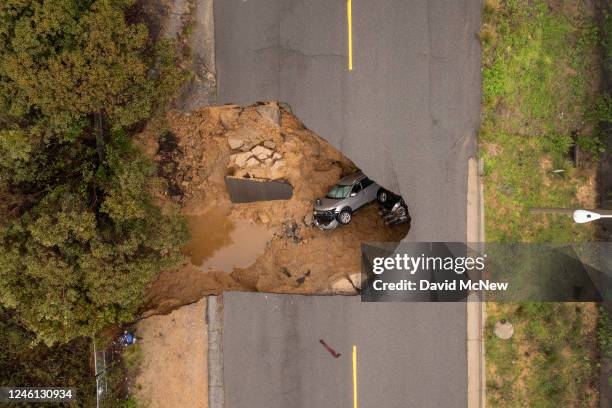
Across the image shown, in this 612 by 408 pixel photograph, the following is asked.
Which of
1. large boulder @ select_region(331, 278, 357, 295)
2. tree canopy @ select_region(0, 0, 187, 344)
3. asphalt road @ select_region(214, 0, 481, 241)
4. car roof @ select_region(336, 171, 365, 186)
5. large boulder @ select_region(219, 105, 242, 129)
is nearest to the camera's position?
tree canopy @ select_region(0, 0, 187, 344)

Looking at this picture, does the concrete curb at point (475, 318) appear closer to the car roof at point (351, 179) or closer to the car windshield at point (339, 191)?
the car roof at point (351, 179)

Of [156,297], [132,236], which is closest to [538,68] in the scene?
[132,236]

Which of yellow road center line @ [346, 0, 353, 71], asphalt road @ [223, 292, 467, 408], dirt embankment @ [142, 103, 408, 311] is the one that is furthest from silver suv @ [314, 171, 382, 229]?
yellow road center line @ [346, 0, 353, 71]

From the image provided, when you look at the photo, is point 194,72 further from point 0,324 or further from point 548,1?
point 548,1

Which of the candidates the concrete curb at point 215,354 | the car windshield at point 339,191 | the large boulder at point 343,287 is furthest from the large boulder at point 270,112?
the concrete curb at point 215,354

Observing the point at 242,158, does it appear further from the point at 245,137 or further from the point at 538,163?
the point at 538,163

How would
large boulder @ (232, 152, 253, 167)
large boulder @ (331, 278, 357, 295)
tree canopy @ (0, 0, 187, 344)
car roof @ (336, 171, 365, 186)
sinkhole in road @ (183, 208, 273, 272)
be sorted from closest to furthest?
tree canopy @ (0, 0, 187, 344)
large boulder @ (331, 278, 357, 295)
car roof @ (336, 171, 365, 186)
large boulder @ (232, 152, 253, 167)
sinkhole in road @ (183, 208, 273, 272)

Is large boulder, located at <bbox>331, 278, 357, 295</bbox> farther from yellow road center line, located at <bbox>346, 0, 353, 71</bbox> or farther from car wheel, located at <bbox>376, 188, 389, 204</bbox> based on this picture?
yellow road center line, located at <bbox>346, 0, 353, 71</bbox>
